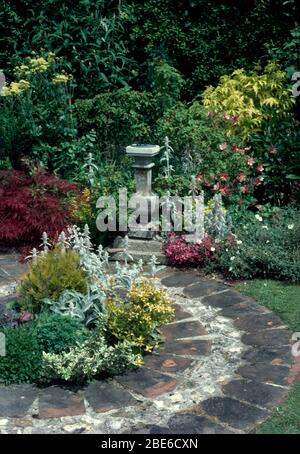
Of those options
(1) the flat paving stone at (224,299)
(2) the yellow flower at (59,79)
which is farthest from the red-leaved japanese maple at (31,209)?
(1) the flat paving stone at (224,299)

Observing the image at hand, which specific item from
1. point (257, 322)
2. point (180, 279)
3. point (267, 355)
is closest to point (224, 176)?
point (180, 279)

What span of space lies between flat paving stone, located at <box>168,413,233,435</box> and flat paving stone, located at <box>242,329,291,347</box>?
1185mm

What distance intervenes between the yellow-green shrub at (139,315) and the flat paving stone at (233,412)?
31.0 inches

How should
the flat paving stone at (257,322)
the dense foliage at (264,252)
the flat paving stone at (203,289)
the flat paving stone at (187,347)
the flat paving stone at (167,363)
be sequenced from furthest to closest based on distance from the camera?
1. the dense foliage at (264,252)
2. the flat paving stone at (203,289)
3. the flat paving stone at (257,322)
4. the flat paving stone at (187,347)
5. the flat paving stone at (167,363)

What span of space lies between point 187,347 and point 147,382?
2.06ft

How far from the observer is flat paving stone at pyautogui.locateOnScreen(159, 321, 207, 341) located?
224 inches

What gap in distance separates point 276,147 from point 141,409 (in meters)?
4.75

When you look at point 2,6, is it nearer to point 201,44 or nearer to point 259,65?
point 201,44

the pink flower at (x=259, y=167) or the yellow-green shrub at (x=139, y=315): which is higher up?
the pink flower at (x=259, y=167)

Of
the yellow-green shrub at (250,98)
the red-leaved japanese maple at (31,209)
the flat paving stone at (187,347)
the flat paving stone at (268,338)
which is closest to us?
the flat paving stone at (187,347)

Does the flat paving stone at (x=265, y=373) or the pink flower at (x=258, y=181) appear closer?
the flat paving stone at (x=265, y=373)

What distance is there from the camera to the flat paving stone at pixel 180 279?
690 cm

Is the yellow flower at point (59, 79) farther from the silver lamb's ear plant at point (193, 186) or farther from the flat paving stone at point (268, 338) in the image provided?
the flat paving stone at point (268, 338)

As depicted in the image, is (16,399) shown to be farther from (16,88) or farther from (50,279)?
(16,88)
